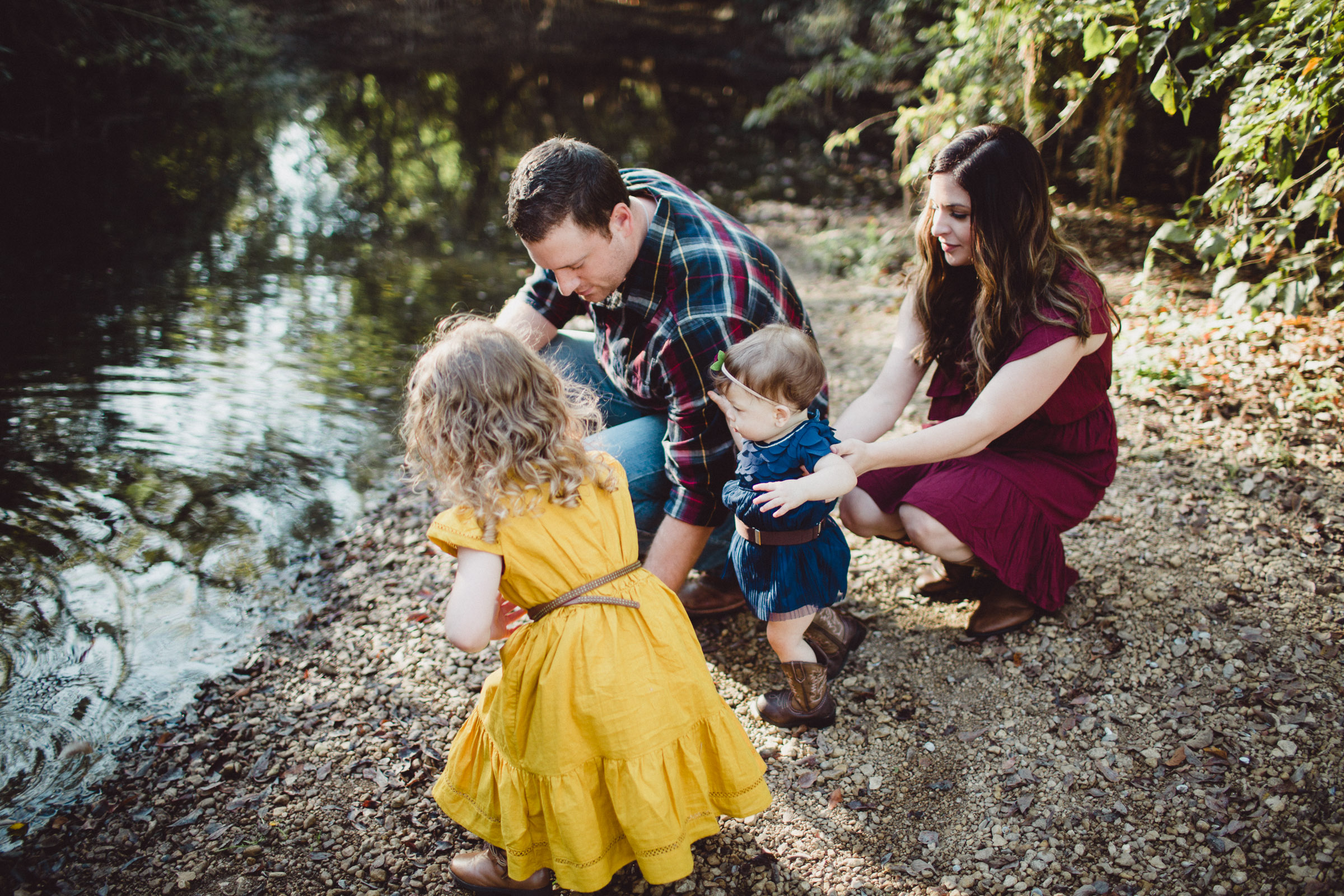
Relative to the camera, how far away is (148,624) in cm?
307

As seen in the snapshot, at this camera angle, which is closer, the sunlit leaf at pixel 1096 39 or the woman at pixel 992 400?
the woman at pixel 992 400

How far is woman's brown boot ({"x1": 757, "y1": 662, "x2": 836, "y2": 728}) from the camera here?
2355mm

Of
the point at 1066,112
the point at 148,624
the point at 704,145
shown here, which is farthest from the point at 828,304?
the point at 704,145

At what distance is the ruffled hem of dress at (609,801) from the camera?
1781mm

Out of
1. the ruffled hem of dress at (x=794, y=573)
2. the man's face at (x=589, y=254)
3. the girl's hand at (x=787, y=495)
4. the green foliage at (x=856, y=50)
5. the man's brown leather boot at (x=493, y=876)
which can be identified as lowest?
the man's brown leather boot at (x=493, y=876)

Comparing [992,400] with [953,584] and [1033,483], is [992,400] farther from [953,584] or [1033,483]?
[953,584]

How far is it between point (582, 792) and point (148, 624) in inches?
84.6

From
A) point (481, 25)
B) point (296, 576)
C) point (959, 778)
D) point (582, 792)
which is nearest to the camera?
point (582, 792)

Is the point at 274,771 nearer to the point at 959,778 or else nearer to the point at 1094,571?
the point at 959,778

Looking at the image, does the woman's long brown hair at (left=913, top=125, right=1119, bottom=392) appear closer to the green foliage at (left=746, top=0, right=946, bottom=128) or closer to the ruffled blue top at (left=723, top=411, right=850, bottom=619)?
the ruffled blue top at (left=723, top=411, right=850, bottom=619)

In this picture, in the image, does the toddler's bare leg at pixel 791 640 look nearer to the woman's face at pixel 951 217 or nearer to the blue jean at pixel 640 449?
the blue jean at pixel 640 449

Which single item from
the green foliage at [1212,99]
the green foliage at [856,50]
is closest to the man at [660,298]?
the green foliage at [1212,99]

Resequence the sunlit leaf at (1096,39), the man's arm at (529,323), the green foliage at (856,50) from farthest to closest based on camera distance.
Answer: the green foliage at (856,50)
the sunlit leaf at (1096,39)
the man's arm at (529,323)

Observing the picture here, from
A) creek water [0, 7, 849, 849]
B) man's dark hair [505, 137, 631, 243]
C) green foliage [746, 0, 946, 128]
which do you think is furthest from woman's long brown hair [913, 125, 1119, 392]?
green foliage [746, 0, 946, 128]
